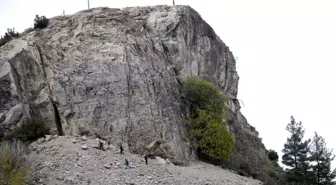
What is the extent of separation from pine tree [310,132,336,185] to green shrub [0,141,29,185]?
19.5 metres

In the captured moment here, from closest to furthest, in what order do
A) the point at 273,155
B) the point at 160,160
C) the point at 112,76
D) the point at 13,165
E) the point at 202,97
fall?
1. the point at 13,165
2. the point at 160,160
3. the point at 112,76
4. the point at 202,97
5. the point at 273,155

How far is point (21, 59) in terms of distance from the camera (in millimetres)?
29094

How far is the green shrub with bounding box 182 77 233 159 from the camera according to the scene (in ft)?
99.2

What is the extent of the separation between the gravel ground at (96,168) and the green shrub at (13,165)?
891 millimetres

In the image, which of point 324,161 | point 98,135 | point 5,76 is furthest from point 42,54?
point 324,161

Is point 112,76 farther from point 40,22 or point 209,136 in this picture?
point 40,22

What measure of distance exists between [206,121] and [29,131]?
11145mm

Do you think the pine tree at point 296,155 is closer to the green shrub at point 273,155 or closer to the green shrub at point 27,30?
the green shrub at point 273,155

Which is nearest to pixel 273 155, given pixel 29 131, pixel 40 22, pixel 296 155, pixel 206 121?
pixel 296 155

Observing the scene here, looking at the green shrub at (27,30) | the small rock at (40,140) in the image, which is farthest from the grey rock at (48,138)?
the green shrub at (27,30)

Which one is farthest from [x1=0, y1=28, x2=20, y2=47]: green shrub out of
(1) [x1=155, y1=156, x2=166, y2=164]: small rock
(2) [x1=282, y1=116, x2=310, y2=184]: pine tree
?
(2) [x1=282, y1=116, x2=310, y2=184]: pine tree

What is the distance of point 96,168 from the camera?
23.8m

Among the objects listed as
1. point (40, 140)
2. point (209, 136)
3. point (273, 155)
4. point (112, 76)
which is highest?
point (112, 76)

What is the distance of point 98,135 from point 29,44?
8078mm
